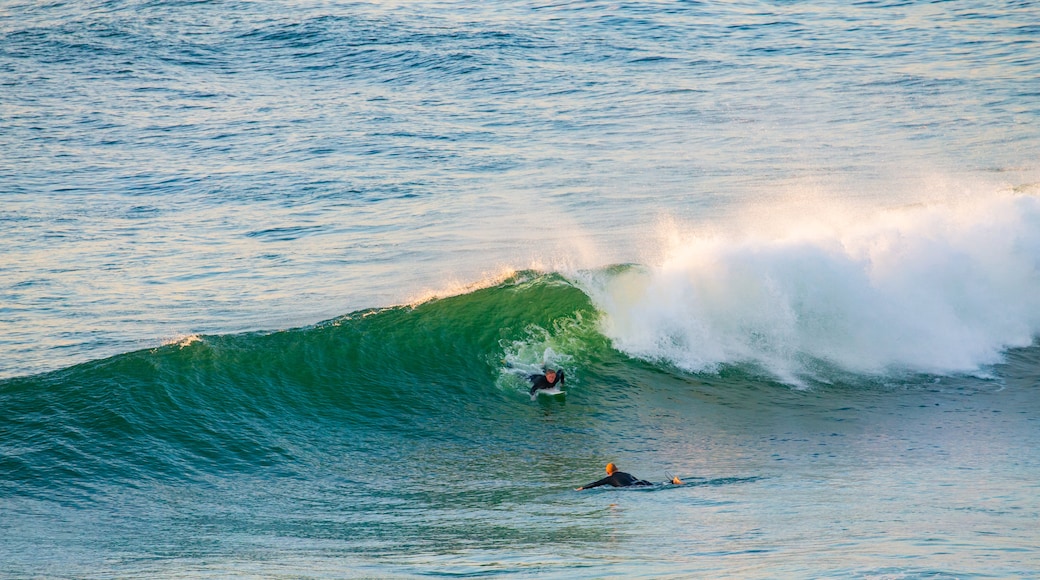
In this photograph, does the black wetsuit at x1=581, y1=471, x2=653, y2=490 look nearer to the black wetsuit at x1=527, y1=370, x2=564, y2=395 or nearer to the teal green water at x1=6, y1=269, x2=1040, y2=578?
the teal green water at x1=6, y1=269, x2=1040, y2=578

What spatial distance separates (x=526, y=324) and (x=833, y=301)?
4408 millimetres

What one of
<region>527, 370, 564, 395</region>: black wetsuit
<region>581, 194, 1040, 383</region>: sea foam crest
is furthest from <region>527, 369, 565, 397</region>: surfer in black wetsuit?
<region>581, 194, 1040, 383</region>: sea foam crest

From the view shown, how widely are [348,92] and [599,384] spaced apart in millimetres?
20008

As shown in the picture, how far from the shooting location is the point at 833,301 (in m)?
15.9

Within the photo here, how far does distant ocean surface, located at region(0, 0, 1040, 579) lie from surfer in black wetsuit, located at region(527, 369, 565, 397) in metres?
0.19

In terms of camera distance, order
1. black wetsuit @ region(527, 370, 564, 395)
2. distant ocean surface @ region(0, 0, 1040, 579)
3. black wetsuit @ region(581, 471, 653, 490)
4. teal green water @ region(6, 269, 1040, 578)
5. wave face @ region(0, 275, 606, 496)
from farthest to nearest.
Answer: black wetsuit @ region(527, 370, 564, 395) → wave face @ region(0, 275, 606, 496) → black wetsuit @ region(581, 471, 653, 490) → distant ocean surface @ region(0, 0, 1040, 579) → teal green water @ region(6, 269, 1040, 578)

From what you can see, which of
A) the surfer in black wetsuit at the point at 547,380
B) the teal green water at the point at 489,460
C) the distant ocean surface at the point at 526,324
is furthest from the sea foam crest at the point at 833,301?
the surfer in black wetsuit at the point at 547,380

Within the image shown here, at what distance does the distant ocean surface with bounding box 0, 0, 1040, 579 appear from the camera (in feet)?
31.7

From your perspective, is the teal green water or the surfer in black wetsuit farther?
the surfer in black wetsuit

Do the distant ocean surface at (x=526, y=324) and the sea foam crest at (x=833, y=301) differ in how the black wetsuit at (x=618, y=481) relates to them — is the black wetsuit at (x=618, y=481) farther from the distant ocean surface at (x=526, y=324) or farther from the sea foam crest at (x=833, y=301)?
the sea foam crest at (x=833, y=301)

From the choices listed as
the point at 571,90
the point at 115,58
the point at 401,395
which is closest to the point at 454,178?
the point at 571,90

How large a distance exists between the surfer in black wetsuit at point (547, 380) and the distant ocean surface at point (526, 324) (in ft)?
0.62

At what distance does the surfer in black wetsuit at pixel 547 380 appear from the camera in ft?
45.7

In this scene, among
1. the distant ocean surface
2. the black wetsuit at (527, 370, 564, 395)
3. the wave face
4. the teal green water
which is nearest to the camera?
the teal green water
